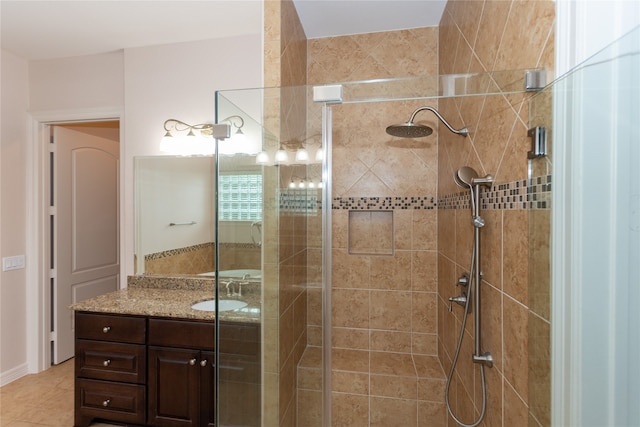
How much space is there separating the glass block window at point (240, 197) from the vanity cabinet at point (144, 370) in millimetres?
948

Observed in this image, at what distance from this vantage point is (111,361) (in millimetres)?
1988

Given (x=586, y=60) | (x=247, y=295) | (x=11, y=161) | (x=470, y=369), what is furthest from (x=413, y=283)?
(x=11, y=161)

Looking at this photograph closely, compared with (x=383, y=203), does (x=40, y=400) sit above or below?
below

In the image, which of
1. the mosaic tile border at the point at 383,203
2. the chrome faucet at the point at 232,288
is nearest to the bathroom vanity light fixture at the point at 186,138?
the mosaic tile border at the point at 383,203

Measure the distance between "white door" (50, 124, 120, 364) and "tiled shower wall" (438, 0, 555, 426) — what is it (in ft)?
10.8

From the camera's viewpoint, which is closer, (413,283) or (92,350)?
(92,350)

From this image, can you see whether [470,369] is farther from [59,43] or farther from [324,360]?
[59,43]

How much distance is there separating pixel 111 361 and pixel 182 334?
538mm

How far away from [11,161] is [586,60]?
3.69 metres

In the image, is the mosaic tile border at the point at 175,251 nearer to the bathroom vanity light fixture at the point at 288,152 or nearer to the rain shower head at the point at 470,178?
the bathroom vanity light fixture at the point at 288,152

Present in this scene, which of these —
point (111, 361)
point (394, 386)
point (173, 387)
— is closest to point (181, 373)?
point (173, 387)

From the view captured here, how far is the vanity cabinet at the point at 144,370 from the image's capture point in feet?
6.14

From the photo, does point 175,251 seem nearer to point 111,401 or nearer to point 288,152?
point 111,401

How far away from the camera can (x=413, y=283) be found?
2365mm
